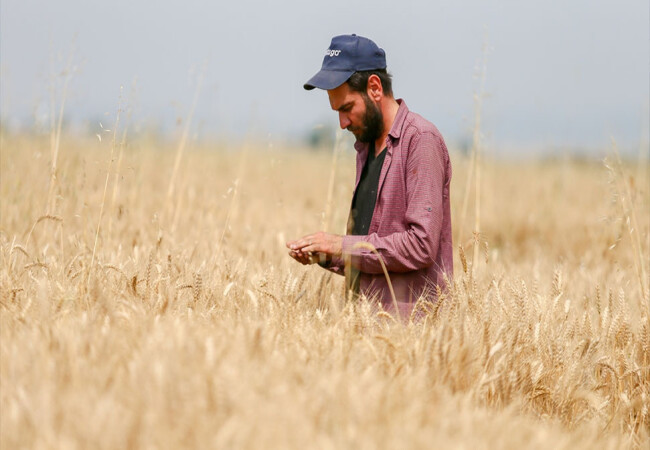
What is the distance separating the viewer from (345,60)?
2.84 metres

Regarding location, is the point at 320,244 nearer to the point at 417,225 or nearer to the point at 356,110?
the point at 417,225

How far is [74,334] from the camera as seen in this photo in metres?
2.16

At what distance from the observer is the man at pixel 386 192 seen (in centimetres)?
276

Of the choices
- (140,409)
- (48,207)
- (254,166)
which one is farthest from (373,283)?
(254,166)

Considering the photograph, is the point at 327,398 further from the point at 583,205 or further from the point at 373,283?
the point at 583,205

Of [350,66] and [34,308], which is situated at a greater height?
[350,66]

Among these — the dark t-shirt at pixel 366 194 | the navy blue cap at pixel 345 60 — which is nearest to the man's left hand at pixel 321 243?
the dark t-shirt at pixel 366 194

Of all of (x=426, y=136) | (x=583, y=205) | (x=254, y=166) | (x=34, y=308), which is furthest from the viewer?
(x=254, y=166)

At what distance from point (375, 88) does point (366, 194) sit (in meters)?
0.43

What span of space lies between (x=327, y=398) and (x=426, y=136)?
1.31 m

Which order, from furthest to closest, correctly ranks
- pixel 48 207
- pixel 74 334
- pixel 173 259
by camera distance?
pixel 48 207 → pixel 173 259 → pixel 74 334

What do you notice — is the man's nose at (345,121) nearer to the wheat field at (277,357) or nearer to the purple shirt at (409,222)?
the purple shirt at (409,222)

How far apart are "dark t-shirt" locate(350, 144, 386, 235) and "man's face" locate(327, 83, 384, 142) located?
0.13 m

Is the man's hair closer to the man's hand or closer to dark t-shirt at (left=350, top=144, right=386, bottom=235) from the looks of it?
dark t-shirt at (left=350, top=144, right=386, bottom=235)
